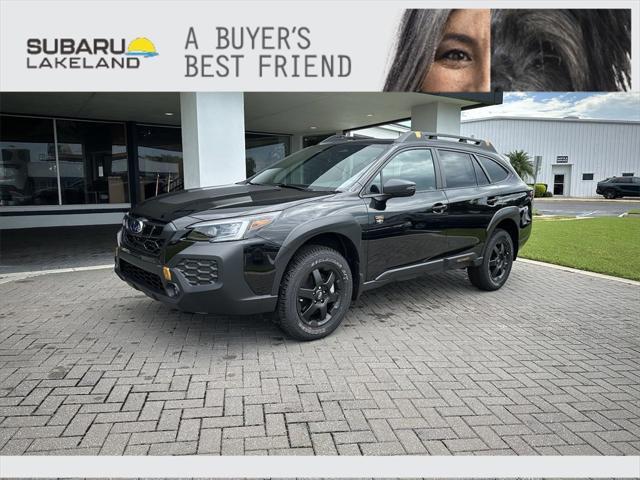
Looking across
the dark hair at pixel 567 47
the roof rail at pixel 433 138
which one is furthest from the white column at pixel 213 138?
the dark hair at pixel 567 47

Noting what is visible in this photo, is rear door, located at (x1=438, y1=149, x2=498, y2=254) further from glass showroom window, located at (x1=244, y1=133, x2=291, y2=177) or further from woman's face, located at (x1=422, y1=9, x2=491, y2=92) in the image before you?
glass showroom window, located at (x1=244, y1=133, x2=291, y2=177)

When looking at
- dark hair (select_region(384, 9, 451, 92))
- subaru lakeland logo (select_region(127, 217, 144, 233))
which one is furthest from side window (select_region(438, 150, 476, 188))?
subaru lakeland logo (select_region(127, 217, 144, 233))

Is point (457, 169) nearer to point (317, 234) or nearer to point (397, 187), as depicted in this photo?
point (397, 187)

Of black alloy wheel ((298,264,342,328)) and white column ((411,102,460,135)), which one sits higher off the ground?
white column ((411,102,460,135))

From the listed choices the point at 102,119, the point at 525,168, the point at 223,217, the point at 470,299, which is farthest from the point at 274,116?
the point at 525,168

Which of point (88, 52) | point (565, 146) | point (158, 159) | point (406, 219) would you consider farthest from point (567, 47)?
point (565, 146)

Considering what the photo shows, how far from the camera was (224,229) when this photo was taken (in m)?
3.63

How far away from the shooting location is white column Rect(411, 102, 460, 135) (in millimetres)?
11398

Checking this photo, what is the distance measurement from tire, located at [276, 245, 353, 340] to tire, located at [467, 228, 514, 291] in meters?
2.37

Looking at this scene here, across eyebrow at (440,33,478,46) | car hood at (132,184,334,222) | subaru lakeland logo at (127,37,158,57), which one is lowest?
car hood at (132,184,334,222)

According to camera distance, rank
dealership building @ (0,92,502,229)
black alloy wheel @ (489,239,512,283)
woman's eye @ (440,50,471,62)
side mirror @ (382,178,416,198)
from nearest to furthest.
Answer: side mirror @ (382,178,416,198), black alloy wheel @ (489,239,512,283), woman's eye @ (440,50,471,62), dealership building @ (0,92,502,229)

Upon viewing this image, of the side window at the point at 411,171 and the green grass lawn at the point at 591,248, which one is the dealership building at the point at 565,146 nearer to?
the green grass lawn at the point at 591,248

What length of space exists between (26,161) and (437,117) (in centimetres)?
1201

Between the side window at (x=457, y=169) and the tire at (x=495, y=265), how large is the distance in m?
0.85
